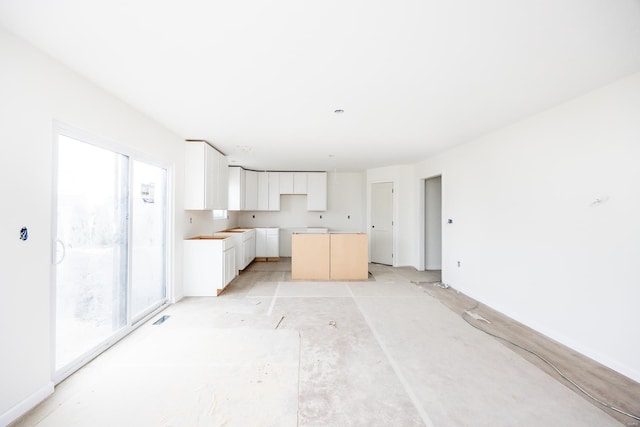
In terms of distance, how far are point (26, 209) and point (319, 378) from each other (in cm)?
246

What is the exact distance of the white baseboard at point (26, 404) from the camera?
1512 millimetres

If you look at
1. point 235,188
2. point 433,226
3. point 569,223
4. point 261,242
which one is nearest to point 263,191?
point 235,188

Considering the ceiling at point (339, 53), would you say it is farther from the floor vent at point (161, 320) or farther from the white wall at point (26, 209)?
the floor vent at point (161, 320)

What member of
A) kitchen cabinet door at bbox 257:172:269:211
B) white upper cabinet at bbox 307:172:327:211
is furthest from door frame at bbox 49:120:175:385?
white upper cabinet at bbox 307:172:327:211

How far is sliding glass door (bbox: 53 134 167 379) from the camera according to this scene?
204 cm

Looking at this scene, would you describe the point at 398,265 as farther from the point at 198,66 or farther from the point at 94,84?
the point at 94,84

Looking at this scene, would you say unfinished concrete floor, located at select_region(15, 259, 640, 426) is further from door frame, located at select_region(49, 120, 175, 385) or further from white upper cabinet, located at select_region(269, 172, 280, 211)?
white upper cabinet, located at select_region(269, 172, 280, 211)

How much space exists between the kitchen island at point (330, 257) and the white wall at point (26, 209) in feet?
11.6

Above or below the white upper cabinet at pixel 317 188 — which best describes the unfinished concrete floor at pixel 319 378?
below

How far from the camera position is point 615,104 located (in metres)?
2.15

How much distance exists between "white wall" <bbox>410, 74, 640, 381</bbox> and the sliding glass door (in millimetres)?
4664

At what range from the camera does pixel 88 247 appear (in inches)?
90.1

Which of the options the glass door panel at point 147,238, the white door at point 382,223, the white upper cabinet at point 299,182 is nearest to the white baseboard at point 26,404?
the glass door panel at point 147,238

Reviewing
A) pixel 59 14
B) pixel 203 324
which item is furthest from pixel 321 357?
pixel 59 14
